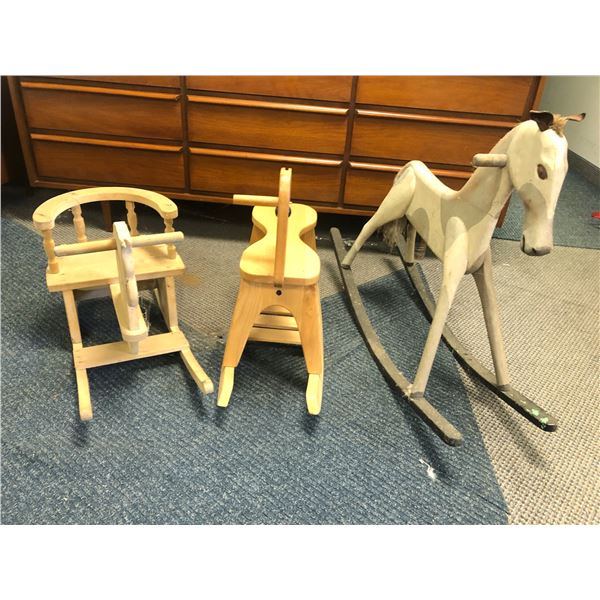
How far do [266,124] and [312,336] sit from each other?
920mm

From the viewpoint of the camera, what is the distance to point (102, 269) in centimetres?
117

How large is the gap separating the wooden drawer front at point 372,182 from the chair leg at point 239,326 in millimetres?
886

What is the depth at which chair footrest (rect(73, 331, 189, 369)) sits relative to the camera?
1.19 m

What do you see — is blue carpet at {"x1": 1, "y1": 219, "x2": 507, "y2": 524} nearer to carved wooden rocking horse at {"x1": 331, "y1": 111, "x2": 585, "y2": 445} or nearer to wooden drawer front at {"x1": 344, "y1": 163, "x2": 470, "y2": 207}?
carved wooden rocking horse at {"x1": 331, "y1": 111, "x2": 585, "y2": 445}

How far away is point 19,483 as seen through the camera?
974mm

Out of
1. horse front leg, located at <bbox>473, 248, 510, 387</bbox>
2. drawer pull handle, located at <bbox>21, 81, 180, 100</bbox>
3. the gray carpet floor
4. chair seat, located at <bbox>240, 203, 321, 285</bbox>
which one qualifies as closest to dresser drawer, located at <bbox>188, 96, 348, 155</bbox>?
drawer pull handle, located at <bbox>21, 81, 180, 100</bbox>

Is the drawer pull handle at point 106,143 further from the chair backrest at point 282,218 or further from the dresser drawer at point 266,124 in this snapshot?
the chair backrest at point 282,218

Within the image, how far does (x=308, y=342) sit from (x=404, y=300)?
23.0 inches

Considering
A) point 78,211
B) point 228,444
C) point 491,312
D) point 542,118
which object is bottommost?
point 228,444

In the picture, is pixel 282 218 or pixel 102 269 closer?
pixel 282 218

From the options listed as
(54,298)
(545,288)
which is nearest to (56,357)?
(54,298)

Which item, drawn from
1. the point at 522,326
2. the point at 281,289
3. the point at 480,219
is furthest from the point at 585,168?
the point at 281,289

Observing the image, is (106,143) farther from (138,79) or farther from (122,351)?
(122,351)

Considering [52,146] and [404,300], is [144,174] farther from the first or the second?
[404,300]
